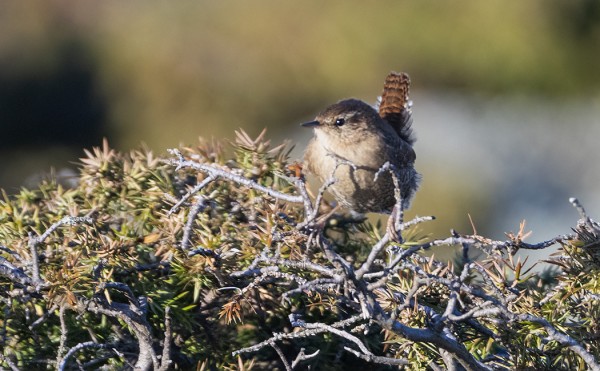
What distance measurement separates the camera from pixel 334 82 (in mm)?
7598

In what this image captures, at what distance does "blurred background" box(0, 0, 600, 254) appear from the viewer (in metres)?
6.12

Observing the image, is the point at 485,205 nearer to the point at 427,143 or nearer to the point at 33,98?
the point at 427,143

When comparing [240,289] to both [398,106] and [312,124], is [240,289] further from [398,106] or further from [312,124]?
[398,106]

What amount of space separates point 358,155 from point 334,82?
547 cm

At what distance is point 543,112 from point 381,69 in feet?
5.05

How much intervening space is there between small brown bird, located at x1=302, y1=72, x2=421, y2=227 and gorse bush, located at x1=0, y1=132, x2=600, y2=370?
0.52 meters

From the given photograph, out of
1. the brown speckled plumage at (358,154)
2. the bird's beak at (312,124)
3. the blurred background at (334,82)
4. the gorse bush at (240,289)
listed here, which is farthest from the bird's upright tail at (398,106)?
the blurred background at (334,82)

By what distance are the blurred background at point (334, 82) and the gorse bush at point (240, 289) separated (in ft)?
11.8

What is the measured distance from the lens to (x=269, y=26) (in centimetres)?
805

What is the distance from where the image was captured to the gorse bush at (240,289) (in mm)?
1133

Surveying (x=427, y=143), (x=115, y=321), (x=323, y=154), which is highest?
(x=427, y=143)

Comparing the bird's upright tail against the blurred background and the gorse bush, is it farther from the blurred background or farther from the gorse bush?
the blurred background

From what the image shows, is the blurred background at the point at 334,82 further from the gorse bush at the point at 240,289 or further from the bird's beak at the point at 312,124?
the gorse bush at the point at 240,289

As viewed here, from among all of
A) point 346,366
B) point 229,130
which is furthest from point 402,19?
point 346,366
